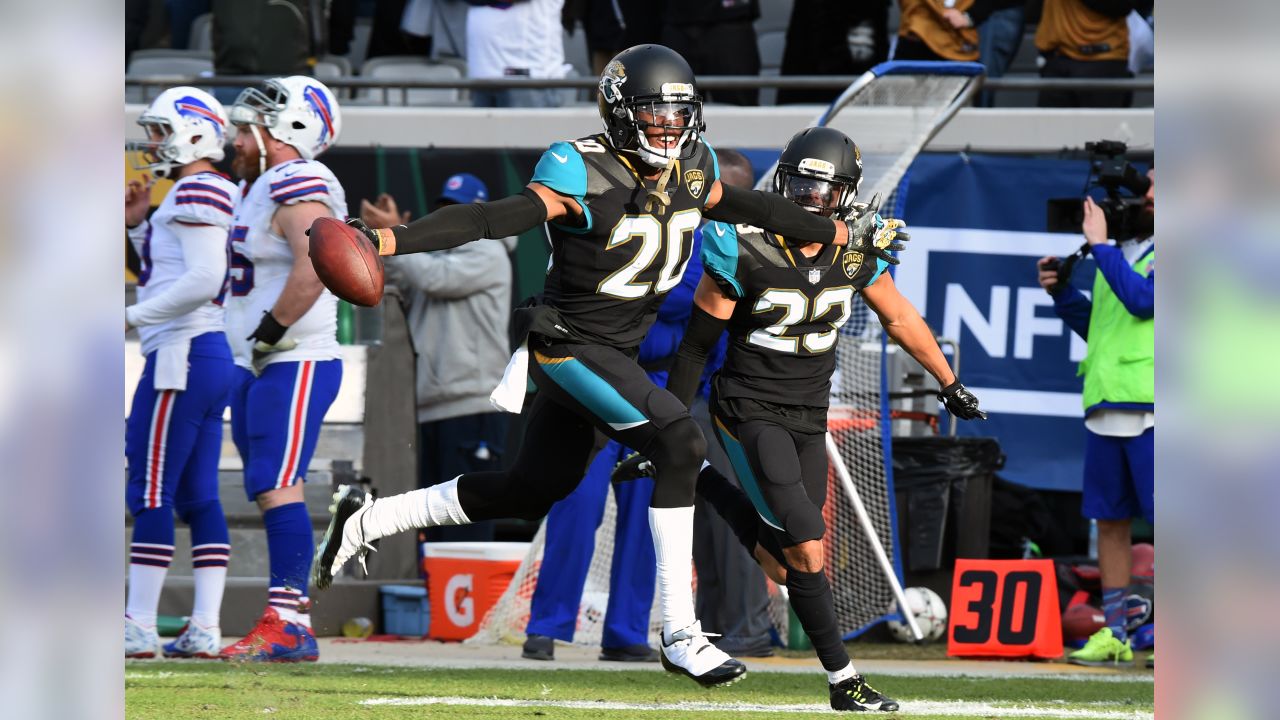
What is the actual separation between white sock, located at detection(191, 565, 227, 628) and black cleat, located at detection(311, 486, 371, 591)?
1.26m

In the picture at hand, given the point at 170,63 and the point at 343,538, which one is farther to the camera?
the point at 170,63

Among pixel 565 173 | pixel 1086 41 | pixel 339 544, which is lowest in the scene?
pixel 339 544

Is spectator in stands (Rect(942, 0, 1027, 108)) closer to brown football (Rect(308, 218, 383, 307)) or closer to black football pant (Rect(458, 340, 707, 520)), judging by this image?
black football pant (Rect(458, 340, 707, 520))

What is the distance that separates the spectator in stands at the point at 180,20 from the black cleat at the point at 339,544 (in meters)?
7.43

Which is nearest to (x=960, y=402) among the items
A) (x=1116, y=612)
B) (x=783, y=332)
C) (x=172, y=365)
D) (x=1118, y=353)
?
(x=783, y=332)

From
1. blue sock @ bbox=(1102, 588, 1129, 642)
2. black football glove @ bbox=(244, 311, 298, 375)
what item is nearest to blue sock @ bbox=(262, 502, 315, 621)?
black football glove @ bbox=(244, 311, 298, 375)

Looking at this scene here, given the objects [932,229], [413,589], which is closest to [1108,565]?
[932,229]

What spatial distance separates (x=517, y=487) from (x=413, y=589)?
3.32 meters

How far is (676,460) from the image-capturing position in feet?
16.2

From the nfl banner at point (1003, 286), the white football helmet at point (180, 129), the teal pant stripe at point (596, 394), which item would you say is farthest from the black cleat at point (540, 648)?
the nfl banner at point (1003, 286)

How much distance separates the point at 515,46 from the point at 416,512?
5.92m

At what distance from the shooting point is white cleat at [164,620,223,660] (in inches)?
263

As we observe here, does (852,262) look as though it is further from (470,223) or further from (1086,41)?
(1086,41)

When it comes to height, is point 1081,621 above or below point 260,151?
below
